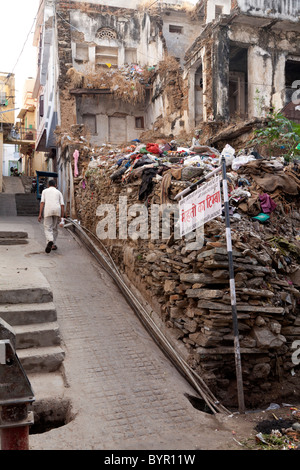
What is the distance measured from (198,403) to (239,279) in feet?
5.25

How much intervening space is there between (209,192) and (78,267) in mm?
4388

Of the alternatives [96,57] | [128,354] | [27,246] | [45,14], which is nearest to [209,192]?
[128,354]

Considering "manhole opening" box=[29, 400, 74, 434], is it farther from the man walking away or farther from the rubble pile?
the man walking away

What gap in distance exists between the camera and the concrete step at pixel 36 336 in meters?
5.20

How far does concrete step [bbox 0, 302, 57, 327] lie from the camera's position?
17.9 ft

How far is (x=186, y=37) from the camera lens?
69.9ft

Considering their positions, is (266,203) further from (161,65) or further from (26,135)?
(26,135)

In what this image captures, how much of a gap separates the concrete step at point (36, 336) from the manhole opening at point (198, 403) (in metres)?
1.86

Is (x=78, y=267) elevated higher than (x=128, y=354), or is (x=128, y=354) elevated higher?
(x=78, y=267)

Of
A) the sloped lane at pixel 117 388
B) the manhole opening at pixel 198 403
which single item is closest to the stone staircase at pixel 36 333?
the sloped lane at pixel 117 388

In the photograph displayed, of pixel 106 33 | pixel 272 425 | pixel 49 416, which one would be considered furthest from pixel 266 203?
pixel 106 33

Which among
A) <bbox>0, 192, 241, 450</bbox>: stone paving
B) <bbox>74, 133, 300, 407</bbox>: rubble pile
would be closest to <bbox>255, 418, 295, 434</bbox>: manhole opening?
<bbox>0, 192, 241, 450</bbox>: stone paving
